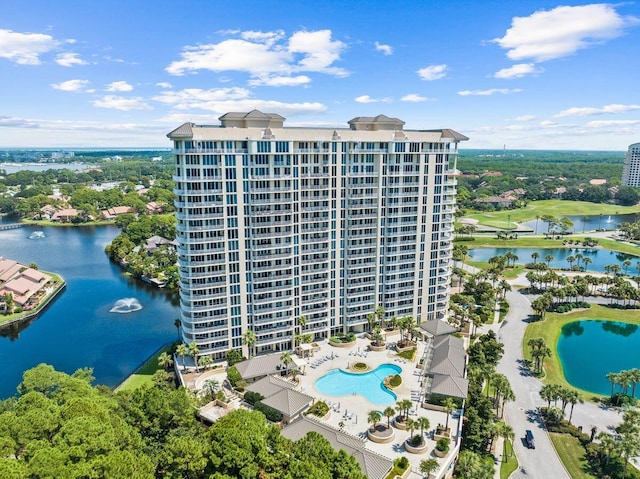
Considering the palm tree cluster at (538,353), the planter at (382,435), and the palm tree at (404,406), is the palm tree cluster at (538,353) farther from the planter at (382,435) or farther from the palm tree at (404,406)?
the planter at (382,435)

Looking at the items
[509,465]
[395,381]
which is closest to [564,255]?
[395,381]

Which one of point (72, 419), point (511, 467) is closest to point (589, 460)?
point (511, 467)

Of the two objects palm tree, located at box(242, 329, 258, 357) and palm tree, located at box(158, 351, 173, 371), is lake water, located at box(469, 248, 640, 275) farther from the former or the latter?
palm tree, located at box(158, 351, 173, 371)

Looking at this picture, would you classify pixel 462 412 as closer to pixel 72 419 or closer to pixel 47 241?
pixel 72 419

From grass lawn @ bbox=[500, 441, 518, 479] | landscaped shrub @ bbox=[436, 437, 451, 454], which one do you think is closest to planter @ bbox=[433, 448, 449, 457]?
landscaped shrub @ bbox=[436, 437, 451, 454]

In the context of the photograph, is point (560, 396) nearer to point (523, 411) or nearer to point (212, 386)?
point (523, 411)

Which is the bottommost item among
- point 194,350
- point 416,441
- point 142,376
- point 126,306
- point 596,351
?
point 596,351

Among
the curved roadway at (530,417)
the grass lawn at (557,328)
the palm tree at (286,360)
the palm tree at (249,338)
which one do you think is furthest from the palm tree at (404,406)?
the grass lawn at (557,328)
